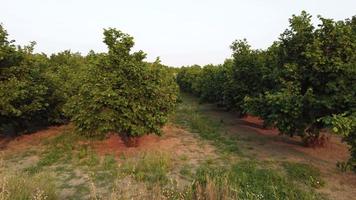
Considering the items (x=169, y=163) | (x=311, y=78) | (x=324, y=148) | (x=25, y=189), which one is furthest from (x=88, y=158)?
(x=324, y=148)

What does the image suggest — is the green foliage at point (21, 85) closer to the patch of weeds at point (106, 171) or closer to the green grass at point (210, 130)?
the patch of weeds at point (106, 171)

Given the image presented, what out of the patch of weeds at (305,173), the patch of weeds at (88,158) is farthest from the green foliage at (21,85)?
the patch of weeds at (305,173)

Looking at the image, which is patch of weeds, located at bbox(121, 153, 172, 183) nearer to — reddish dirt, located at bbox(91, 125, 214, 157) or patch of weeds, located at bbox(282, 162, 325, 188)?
→ reddish dirt, located at bbox(91, 125, 214, 157)

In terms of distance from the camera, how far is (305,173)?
8.75m

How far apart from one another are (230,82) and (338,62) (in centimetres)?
706

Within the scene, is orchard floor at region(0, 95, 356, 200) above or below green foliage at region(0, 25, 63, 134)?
below

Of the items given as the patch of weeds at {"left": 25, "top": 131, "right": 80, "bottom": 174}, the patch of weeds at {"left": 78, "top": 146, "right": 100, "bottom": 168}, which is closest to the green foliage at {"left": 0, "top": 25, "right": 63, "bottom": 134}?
the patch of weeds at {"left": 25, "top": 131, "right": 80, "bottom": 174}

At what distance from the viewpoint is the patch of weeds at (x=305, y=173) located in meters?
8.07

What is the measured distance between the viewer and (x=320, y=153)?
10977mm

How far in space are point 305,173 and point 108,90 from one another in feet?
19.7

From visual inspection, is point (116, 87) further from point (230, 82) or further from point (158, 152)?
point (230, 82)

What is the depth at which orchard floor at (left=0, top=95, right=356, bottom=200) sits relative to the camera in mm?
7406

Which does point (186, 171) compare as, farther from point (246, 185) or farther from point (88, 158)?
point (88, 158)

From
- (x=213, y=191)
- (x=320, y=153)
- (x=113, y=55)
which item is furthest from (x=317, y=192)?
(x=113, y=55)
